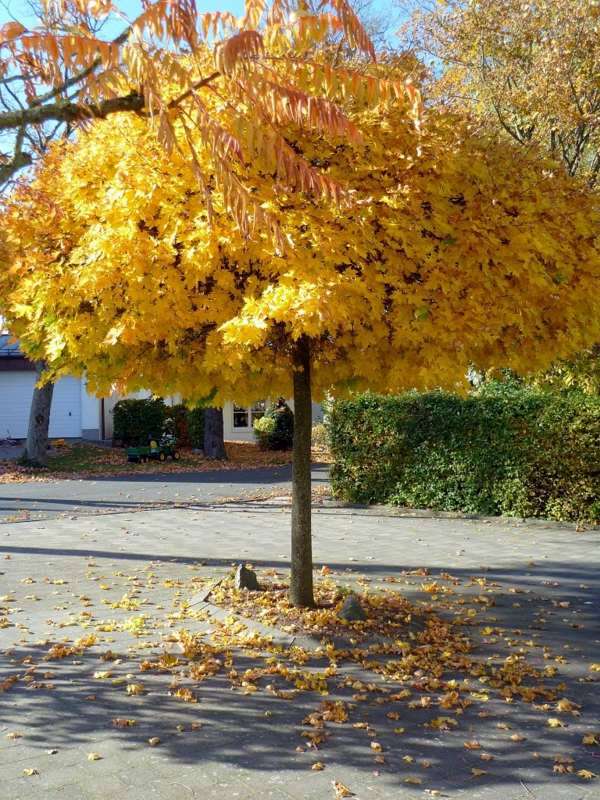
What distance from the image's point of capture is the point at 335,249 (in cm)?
535

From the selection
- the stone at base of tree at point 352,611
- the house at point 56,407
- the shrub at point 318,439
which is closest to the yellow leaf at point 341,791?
the stone at base of tree at point 352,611

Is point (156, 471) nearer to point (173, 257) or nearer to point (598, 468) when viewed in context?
point (598, 468)

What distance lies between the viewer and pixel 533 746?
450cm

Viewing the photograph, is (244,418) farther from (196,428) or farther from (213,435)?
(213,435)

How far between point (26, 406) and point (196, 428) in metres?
7.94

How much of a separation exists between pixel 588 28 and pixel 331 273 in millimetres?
9175

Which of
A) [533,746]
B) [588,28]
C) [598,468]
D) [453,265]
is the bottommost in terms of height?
[533,746]

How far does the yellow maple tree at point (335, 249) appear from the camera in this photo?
5535mm

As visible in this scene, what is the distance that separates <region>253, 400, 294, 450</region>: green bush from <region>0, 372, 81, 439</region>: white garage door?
788cm

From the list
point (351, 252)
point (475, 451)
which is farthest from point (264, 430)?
point (351, 252)

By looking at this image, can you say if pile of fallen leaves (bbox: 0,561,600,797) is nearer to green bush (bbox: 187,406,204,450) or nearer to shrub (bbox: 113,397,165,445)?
shrub (bbox: 113,397,165,445)

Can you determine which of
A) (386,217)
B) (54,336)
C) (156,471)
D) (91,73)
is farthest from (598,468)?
(156,471)

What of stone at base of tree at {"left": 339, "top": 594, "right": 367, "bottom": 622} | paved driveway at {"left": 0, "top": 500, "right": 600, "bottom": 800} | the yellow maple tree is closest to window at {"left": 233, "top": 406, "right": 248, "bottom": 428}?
paved driveway at {"left": 0, "top": 500, "right": 600, "bottom": 800}

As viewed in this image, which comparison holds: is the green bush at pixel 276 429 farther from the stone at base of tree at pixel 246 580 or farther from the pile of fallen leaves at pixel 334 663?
the stone at base of tree at pixel 246 580
